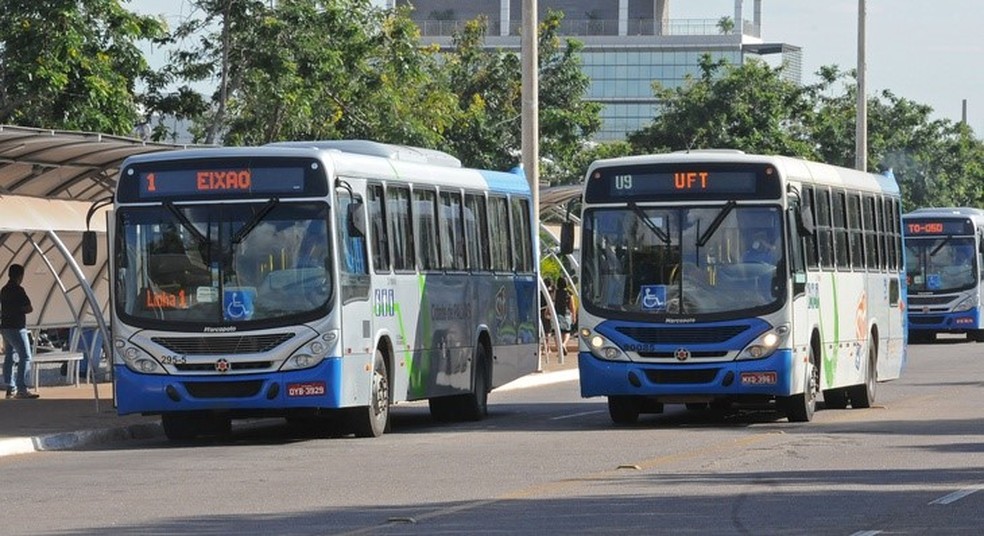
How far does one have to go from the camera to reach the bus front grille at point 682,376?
74.8 ft

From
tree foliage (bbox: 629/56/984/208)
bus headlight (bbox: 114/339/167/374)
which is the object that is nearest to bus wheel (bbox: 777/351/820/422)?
bus headlight (bbox: 114/339/167/374)

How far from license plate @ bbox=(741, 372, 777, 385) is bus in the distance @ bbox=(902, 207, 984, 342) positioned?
98.1 feet

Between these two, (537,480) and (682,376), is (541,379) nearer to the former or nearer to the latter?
(682,376)

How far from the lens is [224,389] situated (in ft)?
69.2

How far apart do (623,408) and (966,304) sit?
29831 millimetres

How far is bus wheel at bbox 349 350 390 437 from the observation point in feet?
72.2

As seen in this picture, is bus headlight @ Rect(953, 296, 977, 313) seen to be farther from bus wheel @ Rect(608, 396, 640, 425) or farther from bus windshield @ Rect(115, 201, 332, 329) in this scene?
bus windshield @ Rect(115, 201, 332, 329)

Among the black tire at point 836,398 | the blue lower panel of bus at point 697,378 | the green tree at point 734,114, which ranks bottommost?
the black tire at point 836,398

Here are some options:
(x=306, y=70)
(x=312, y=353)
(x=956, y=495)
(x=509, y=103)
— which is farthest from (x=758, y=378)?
(x=509, y=103)

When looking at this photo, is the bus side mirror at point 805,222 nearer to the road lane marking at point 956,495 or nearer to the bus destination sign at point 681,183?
the bus destination sign at point 681,183

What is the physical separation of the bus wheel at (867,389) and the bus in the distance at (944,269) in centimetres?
2455

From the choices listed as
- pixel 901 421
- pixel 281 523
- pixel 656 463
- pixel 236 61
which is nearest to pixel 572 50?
pixel 236 61

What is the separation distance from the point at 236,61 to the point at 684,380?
63.8 feet

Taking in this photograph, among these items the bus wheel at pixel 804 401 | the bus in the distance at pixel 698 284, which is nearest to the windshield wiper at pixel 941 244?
the bus in the distance at pixel 698 284
